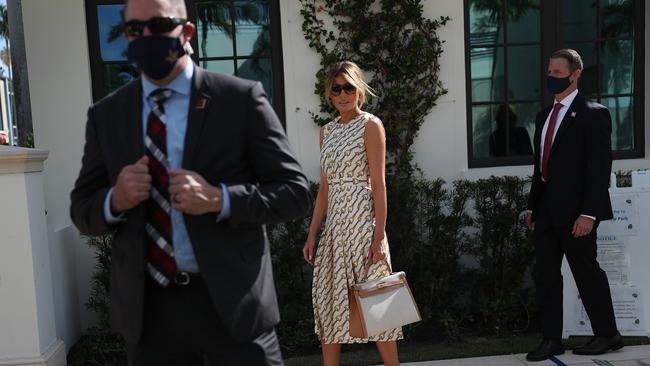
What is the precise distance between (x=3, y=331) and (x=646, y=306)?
4543 millimetres

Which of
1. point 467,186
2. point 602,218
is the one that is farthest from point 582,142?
point 467,186

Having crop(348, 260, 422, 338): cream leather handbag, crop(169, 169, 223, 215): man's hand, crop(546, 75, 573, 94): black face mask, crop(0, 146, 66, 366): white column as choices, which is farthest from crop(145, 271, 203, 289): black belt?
crop(546, 75, 573, 94): black face mask

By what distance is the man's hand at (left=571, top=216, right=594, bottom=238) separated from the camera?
3.77 metres

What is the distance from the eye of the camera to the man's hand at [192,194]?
5.40ft

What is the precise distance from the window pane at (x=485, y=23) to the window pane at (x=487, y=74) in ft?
0.30

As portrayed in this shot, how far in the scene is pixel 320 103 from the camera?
5176 millimetres

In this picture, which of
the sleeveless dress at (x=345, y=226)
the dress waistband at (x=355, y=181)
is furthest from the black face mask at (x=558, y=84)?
the dress waistband at (x=355, y=181)

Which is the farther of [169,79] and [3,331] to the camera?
[3,331]

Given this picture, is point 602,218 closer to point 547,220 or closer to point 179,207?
point 547,220

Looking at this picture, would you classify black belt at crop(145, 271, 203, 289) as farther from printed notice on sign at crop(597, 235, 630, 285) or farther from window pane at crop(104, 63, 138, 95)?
window pane at crop(104, 63, 138, 95)

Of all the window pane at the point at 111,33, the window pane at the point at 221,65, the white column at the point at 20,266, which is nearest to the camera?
the white column at the point at 20,266

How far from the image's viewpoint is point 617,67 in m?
5.60

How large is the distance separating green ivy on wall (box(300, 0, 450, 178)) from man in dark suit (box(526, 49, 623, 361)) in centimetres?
132

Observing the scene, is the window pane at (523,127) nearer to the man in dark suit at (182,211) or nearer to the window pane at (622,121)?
the window pane at (622,121)
